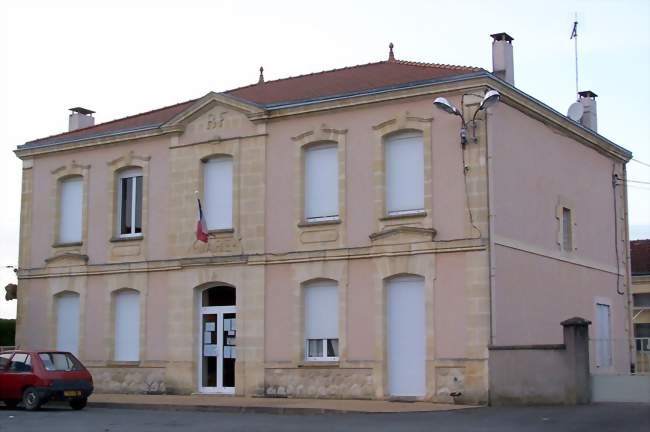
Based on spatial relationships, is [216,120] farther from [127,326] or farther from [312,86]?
[127,326]

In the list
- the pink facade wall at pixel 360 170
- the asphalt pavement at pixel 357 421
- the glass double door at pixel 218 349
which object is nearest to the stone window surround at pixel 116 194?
the glass double door at pixel 218 349

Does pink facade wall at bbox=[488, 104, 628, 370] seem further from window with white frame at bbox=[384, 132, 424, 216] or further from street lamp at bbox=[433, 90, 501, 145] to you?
window with white frame at bbox=[384, 132, 424, 216]

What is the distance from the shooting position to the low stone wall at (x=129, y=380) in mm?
25391

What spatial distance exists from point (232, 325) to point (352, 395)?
393 centimetres

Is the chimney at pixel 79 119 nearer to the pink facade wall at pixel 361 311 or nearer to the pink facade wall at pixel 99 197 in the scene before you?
the pink facade wall at pixel 99 197

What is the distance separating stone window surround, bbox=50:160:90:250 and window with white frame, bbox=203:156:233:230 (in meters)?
4.01

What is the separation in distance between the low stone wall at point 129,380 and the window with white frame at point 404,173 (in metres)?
7.61

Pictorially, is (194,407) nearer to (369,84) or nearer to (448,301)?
(448,301)

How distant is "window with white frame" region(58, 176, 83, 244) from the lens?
27.8 m

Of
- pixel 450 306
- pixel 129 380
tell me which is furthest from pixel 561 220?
pixel 129 380

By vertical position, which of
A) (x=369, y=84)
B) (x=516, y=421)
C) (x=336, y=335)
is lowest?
(x=516, y=421)

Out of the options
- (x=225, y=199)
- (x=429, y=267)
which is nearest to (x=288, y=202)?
(x=225, y=199)

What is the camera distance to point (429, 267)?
2164cm

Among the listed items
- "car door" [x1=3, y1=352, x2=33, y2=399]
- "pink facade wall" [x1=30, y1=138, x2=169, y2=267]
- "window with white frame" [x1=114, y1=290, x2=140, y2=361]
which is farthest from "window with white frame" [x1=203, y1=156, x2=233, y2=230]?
"car door" [x1=3, y1=352, x2=33, y2=399]
